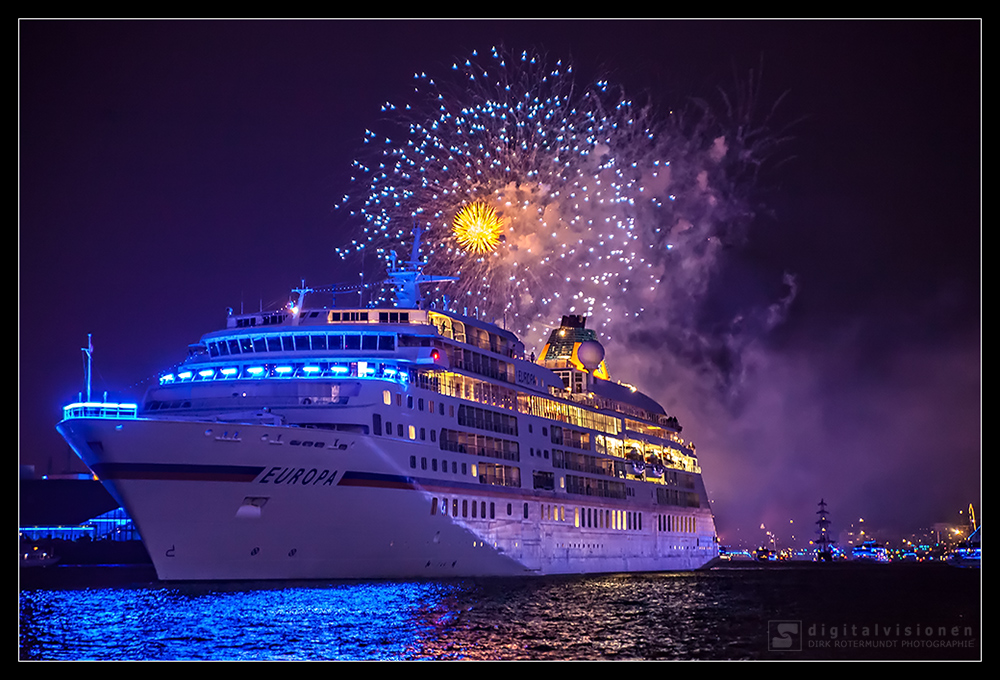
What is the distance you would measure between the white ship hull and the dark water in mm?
1300

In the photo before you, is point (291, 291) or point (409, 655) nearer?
point (409, 655)

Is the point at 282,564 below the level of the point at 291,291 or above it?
below

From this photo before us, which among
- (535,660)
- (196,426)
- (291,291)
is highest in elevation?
(291,291)

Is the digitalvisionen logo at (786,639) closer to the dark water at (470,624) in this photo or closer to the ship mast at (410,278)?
the dark water at (470,624)

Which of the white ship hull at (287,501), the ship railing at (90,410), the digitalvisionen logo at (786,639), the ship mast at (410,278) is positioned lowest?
the digitalvisionen logo at (786,639)

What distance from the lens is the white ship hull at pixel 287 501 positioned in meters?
47.3

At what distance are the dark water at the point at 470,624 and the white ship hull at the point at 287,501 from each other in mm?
1300

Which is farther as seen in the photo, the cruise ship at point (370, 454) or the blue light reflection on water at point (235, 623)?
the cruise ship at point (370, 454)

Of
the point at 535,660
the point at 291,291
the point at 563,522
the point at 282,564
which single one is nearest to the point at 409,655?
the point at 535,660

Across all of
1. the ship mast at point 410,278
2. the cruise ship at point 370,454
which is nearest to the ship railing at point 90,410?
the cruise ship at point 370,454

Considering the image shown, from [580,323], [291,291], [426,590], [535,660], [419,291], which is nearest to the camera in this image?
[535,660]

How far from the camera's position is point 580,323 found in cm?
8681
